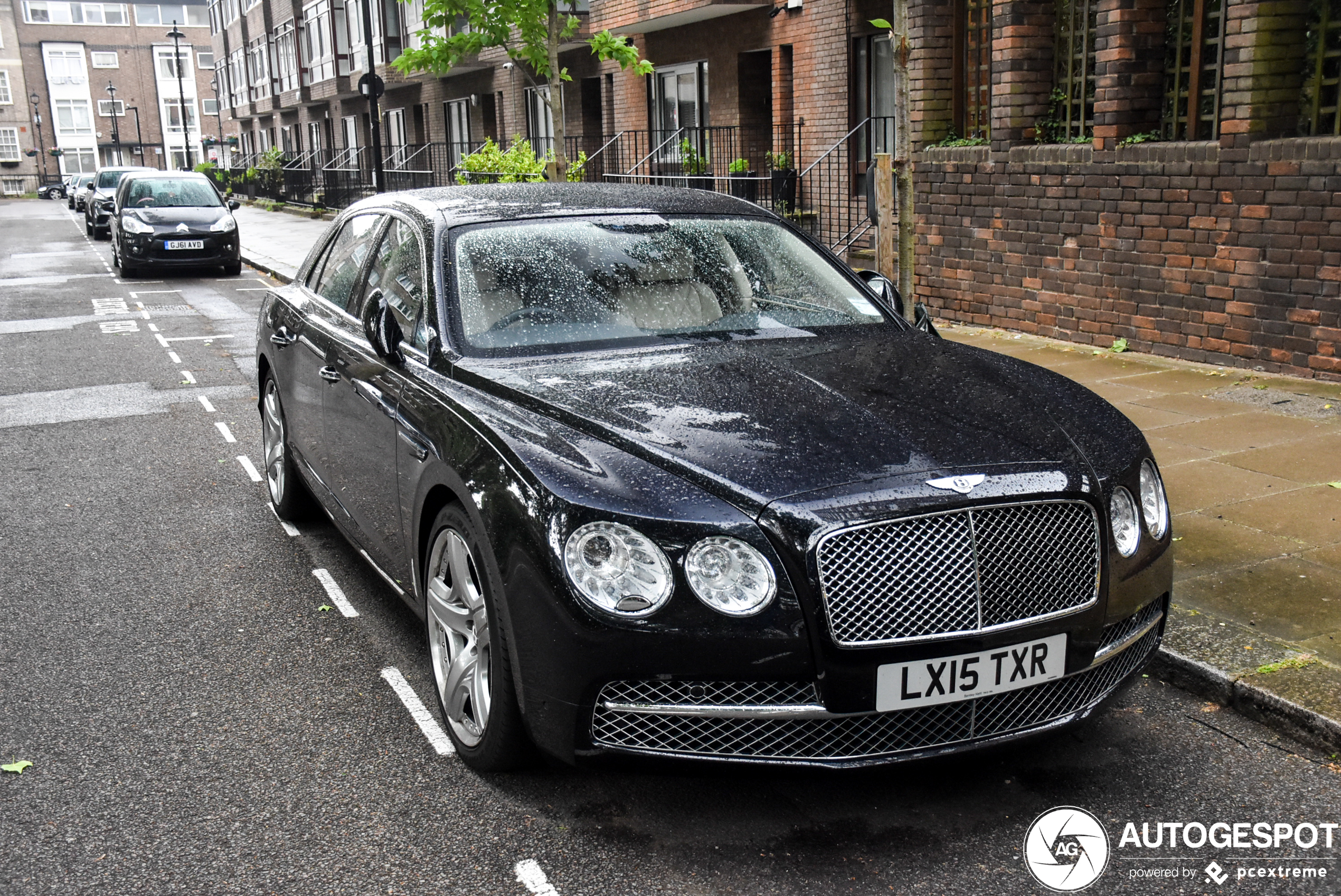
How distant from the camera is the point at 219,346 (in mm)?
13117

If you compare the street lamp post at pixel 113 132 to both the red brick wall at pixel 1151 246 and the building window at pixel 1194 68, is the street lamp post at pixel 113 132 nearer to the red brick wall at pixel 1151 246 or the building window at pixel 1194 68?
the red brick wall at pixel 1151 246

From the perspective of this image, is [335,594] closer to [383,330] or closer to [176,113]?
[383,330]

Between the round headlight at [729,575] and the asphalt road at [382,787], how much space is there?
0.45 meters

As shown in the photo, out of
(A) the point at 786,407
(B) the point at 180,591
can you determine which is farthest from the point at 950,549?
(B) the point at 180,591

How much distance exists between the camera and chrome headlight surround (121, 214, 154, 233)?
20.8 meters

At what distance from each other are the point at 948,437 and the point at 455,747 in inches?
67.3

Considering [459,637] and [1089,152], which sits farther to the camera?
[1089,152]

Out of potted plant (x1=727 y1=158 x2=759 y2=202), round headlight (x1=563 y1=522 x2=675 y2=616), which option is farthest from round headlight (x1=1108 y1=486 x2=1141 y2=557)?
potted plant (x1=727 y1=158 x2=759 y2=202)

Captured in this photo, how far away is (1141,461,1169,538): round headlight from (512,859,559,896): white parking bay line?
6.15 feet

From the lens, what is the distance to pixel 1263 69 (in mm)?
8586

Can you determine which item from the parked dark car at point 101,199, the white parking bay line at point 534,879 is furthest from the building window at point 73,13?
the white parking bay line at point 534,879

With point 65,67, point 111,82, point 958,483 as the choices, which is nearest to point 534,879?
point 958,483

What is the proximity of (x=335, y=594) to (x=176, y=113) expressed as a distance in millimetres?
113468

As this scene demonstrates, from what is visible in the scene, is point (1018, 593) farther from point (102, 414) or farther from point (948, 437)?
point (102, 414)
